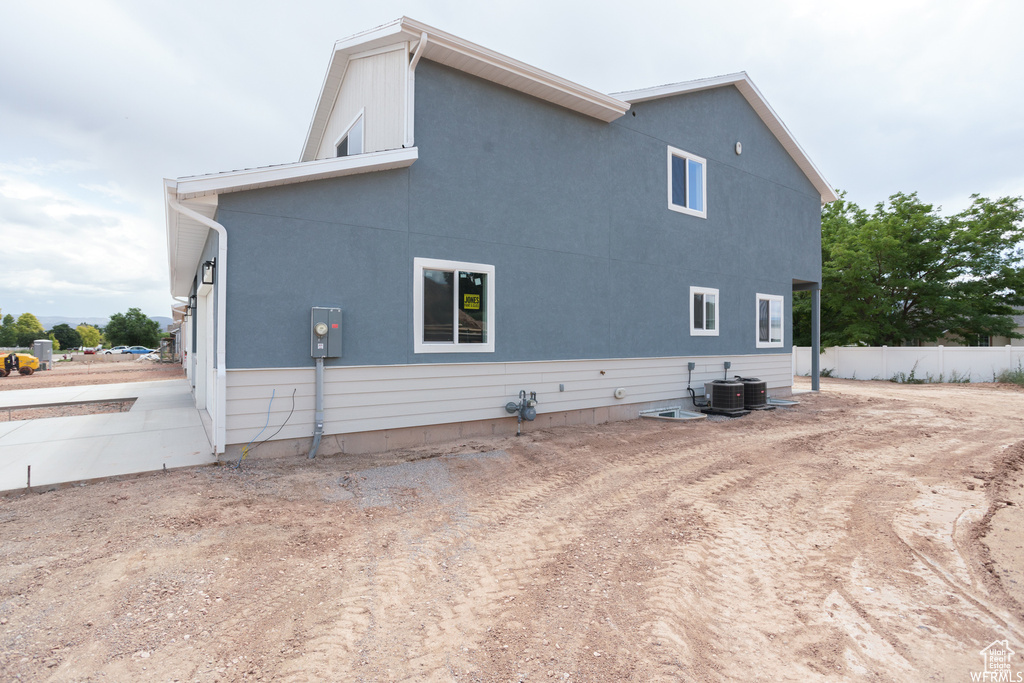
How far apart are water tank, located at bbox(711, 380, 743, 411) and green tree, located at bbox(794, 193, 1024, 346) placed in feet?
42.9

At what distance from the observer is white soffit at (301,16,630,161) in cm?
667

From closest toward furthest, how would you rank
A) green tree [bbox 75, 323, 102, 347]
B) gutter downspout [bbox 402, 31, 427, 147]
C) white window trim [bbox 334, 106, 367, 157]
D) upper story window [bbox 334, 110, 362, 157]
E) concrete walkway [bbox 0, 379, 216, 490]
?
concrete walkway [bbox 0, 379, 216, 490] → gutter downspout [bbox 402, 31, 427, 147] → white window trim [bbox 334, 106, 367, 157] → upper story window [bbox 334, 110, 362, 157] → green tree [bbox 75, 323, 102, 347]

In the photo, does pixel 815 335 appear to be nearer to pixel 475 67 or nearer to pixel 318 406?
pixel 475 67

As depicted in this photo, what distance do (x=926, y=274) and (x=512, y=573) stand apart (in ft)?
78.4

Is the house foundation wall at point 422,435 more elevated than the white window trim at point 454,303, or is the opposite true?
the white window trim at point 454,303

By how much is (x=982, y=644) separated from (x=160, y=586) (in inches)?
193

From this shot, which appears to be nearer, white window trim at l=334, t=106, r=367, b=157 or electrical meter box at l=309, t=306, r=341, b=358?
electrical meter box at l=309, t=306, r=341, b=358

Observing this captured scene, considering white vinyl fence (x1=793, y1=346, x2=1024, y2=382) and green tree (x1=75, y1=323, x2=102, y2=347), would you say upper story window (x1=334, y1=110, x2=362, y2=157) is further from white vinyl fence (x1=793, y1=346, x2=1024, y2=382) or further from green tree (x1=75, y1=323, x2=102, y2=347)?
green tree (x1=75, y1=323, x2=102, y2=347)

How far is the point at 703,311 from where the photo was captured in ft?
35.8

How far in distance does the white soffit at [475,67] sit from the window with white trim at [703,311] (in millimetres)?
4249

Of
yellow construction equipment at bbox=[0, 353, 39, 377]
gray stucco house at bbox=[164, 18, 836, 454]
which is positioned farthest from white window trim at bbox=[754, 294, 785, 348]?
yellow construction equipment at bbox=[0, 353, 39, 377]

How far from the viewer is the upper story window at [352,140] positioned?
7.99 m

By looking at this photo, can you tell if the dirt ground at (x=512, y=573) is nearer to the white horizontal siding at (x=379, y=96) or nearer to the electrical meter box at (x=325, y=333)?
the electrical meter box at (x=325, y=333)

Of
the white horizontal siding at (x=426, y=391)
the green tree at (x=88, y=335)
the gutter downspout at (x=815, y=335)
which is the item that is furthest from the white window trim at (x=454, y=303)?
the green tree at (x=88, y=335)
